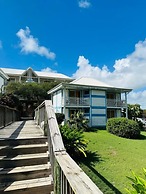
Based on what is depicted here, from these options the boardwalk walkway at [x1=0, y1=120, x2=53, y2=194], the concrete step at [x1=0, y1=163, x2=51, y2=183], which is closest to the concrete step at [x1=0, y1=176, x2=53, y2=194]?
the boardwalk walkway at [x1=0, y1=120, x2=53, y2=194]

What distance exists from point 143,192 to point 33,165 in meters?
2.49

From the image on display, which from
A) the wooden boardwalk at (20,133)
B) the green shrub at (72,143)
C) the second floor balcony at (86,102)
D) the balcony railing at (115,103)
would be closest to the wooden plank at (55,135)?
the wooden boardwalk at (20,133)

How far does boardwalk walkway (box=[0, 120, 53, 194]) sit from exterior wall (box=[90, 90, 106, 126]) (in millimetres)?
18703

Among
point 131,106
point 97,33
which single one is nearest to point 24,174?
point 97,33

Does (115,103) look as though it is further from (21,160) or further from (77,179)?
(77,179)

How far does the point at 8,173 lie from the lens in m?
3.34

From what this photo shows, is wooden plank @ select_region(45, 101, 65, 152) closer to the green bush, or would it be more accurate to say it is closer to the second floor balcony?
the green bush

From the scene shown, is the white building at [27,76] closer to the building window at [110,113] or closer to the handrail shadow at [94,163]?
the building window at [110,113]

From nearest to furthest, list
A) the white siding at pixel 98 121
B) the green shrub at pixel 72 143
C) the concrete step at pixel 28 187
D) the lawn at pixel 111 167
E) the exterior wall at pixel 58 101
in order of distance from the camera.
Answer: the concrete step at pixel 28 187, the lawn at pixel 111 167, the green shrub at pixel 72 143, the white siding at pixel 98 121, the exterior wall at pixel 58 101

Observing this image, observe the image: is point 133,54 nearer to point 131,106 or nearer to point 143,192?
point 131,106

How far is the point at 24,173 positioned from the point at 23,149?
821 millimetres

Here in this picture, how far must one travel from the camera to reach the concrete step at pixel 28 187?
118 inches

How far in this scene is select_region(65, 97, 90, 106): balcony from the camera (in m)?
21.7

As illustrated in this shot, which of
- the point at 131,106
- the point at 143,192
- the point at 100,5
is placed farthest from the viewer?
the point at 131,106
